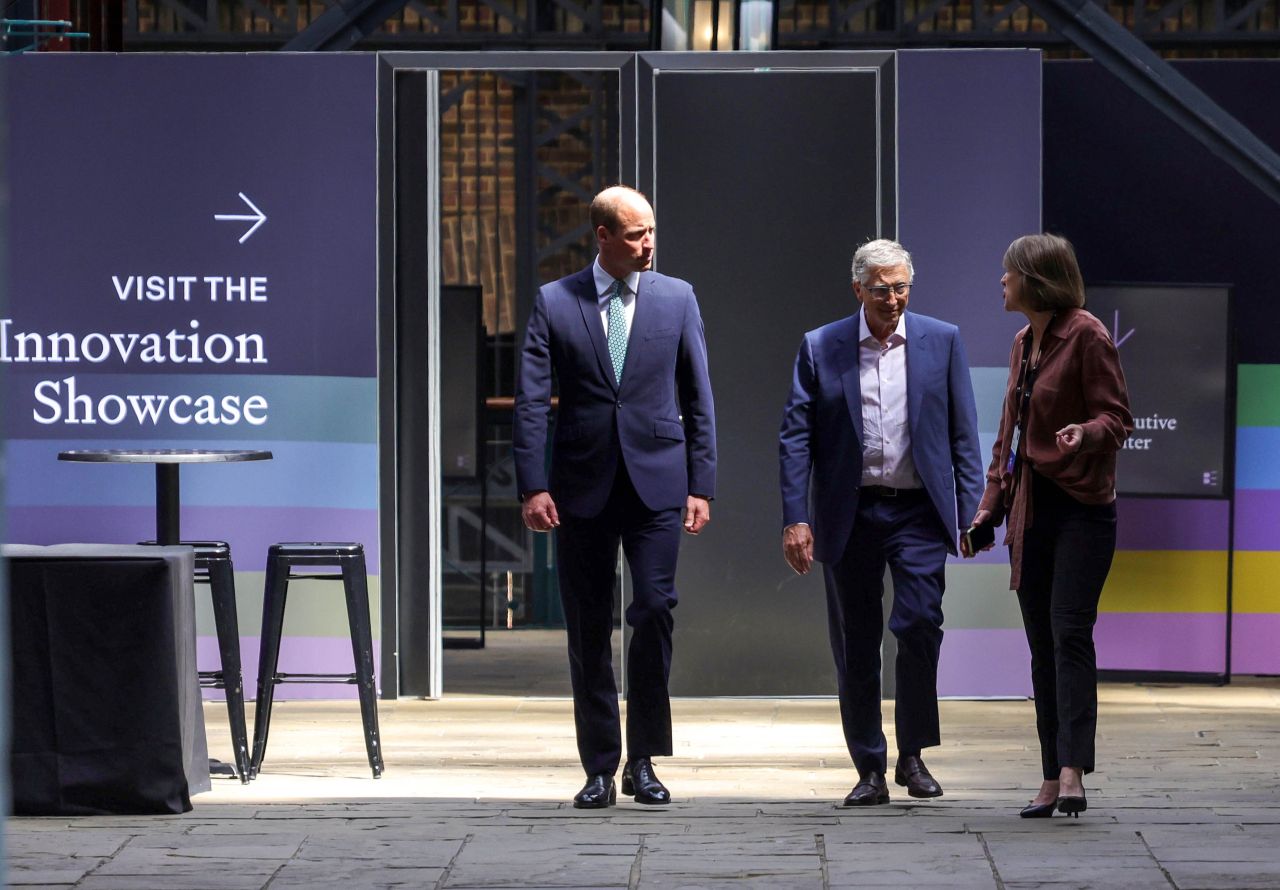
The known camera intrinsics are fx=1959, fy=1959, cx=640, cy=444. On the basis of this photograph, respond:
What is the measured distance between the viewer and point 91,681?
185 inches

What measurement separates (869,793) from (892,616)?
44 centimetres

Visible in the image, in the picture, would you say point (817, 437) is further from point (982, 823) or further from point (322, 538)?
point (322, 538)

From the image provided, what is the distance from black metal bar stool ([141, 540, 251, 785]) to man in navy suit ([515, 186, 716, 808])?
1022 millimetres

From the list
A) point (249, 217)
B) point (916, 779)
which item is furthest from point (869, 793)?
point (249, 217)

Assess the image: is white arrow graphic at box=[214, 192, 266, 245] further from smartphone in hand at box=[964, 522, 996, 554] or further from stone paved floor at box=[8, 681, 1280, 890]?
smartphone in hand at box=[964, 522, 996, 554]

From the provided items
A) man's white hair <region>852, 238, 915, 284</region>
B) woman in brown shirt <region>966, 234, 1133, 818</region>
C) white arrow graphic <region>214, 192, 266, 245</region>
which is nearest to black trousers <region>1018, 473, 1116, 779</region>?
woman in brown shirt <region>966, 234, 1133, 818</region>

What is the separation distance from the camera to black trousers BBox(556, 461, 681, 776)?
4754mm

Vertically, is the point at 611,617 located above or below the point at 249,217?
below

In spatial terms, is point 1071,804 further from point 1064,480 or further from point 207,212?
point 207,212

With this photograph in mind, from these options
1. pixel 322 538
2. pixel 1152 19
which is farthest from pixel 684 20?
pixel 1152 19

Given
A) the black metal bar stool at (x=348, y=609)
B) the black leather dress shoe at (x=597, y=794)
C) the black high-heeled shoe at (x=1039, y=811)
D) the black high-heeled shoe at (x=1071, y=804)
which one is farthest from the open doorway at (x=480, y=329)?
the black high-heeled shoe at (x=1071, y=804)

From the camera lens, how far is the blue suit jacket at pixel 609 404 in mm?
4730

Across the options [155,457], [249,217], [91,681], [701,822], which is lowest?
[701,822]

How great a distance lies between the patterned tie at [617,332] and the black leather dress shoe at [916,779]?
1.22 m
